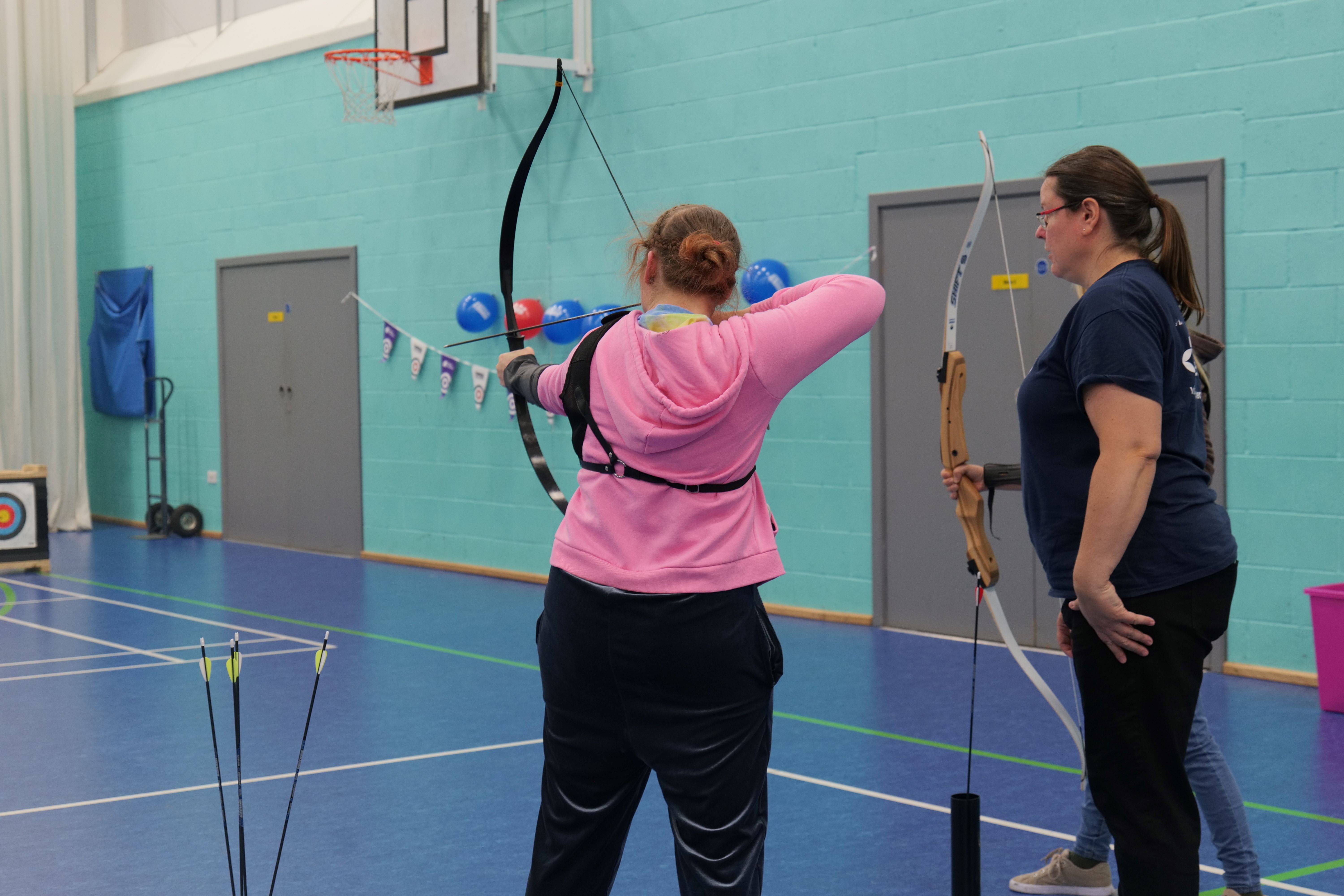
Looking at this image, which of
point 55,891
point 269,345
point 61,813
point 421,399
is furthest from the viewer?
point 269,345

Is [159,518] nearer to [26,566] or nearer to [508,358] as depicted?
[26,566]

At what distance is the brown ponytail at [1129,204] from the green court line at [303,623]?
3220 mm

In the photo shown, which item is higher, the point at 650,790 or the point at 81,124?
the point at 81,124

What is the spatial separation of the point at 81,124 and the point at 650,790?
8.81 meters

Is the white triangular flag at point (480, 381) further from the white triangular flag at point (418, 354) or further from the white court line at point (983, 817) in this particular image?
the white court line at point (983, 817)

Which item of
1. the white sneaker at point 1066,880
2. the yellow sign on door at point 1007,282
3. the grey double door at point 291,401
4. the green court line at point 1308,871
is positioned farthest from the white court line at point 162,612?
the green court line at point 1308,871

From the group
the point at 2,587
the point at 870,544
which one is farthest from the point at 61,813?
the point at 2,587

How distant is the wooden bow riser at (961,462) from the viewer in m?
2.66

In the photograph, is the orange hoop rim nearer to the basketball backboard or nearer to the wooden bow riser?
the basketball backboard

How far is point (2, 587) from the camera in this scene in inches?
286

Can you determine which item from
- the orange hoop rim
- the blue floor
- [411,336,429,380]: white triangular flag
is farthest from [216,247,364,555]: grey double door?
the blue floor

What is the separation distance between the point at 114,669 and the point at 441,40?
11.6 ft

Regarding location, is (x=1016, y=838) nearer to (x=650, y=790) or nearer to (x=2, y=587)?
(x=650, y=790)

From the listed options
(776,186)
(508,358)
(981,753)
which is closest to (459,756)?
(981,753)
